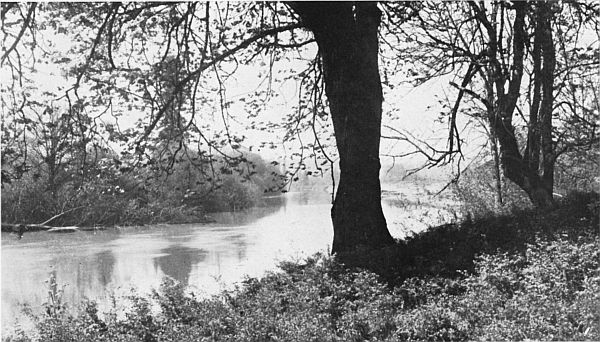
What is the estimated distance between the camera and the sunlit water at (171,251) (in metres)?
5.50

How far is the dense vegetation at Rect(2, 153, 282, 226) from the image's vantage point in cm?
446

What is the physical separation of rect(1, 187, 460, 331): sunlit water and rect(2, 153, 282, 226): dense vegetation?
1.12 ft

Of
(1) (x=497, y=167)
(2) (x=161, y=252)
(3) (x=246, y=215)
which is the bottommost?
(2) (x=161, y=252)

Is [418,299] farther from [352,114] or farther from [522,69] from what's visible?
[522,69]

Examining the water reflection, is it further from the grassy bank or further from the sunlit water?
the grassy bank

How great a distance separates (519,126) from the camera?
623 centimetres

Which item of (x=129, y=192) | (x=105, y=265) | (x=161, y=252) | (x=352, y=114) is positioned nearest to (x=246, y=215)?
(x=161, y=252)

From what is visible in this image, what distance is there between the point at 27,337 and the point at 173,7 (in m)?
3.02

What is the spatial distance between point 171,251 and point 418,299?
3911 mm

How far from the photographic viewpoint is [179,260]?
6.35 metres

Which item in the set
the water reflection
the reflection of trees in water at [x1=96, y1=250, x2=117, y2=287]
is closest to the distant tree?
the water reflection

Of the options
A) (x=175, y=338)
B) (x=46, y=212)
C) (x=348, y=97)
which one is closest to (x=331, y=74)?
(x=348, y=97)

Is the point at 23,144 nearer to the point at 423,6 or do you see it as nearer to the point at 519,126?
the point at 423,6

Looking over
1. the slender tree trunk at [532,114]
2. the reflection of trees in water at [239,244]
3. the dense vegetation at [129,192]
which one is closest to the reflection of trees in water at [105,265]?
the dense vegetation at [129,192]
